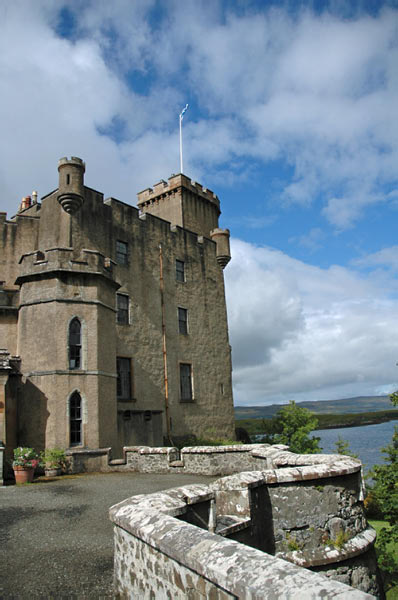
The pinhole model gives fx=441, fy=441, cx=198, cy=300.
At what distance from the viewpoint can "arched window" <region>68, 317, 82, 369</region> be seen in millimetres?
16359

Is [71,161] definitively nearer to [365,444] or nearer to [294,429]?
[294,429]

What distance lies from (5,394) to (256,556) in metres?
13.7

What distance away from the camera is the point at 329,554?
716cm

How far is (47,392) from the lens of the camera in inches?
619

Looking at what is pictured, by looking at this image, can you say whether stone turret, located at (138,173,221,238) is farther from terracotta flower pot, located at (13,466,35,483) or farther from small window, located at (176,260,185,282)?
terracotta flower pot, located at (13,466,35,483)

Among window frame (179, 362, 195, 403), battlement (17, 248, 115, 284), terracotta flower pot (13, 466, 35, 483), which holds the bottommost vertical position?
terracotta flower pot (13, 466, 35, 483)

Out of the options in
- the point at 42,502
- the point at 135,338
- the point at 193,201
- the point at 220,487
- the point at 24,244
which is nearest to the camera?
the point at 220,487

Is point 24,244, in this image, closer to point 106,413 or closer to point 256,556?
point 106,413

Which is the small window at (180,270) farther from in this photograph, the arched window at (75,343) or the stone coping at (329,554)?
the stone coping at (329,554)

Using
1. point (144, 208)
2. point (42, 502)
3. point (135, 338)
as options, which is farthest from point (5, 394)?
point (144, 208)

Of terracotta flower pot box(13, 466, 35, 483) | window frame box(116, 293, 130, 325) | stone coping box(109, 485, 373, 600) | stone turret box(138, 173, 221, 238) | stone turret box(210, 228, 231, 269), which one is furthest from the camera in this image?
stone turret box(210, 228, 231, 269)

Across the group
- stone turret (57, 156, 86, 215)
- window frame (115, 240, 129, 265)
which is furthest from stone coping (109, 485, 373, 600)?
window frame (115, 240, 129, 265)

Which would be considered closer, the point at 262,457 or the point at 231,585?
the point at 231,585

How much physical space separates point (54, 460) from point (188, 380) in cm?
1167
